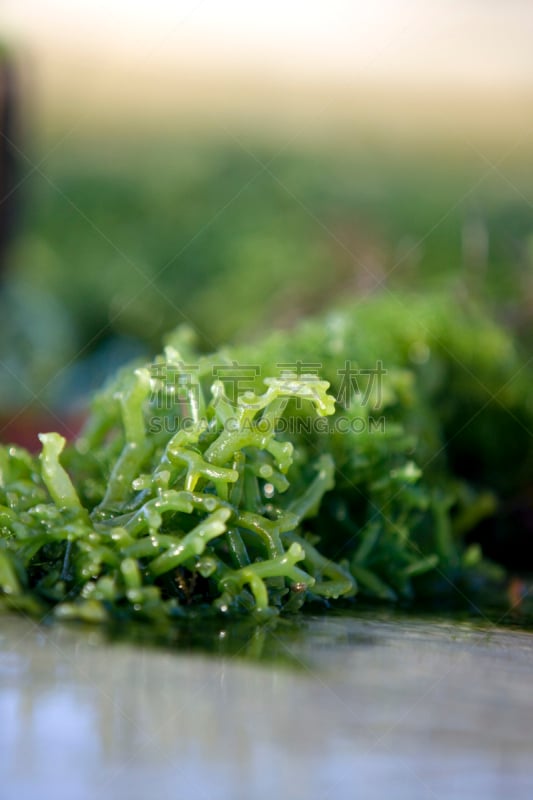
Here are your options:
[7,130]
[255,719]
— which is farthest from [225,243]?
[255,719]

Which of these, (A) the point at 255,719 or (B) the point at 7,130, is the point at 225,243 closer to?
(B) the point at 7,130

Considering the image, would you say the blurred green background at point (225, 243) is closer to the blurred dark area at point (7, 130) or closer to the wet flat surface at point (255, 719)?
the blurred dark area at point (7, 130)

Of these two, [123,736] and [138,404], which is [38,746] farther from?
[138,404]

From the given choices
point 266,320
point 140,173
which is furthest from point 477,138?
point 266,320

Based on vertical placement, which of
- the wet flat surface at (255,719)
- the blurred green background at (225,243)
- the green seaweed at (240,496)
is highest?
the blurred green background at (225,243)

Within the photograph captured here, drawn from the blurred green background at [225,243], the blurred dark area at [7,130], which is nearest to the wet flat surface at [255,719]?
the blurred green background at [225,243]

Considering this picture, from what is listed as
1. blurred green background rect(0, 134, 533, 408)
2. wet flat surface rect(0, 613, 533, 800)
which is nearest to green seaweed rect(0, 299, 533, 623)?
wet flat surface rect(0, 613, 533, 800)

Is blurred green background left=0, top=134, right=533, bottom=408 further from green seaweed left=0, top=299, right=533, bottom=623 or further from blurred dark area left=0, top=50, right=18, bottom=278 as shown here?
green seaweed left=0, top=299, right=533, bottom=623

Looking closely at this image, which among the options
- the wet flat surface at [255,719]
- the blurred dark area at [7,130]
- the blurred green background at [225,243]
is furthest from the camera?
the blurred dark area at [7,130]

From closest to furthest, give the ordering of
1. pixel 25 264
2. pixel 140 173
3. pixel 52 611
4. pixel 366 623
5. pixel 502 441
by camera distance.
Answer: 1. pixel 52 611
2. pixel 366 623
3. pixel 502 441
4. pixel 25 264
5. pixel 140 173
